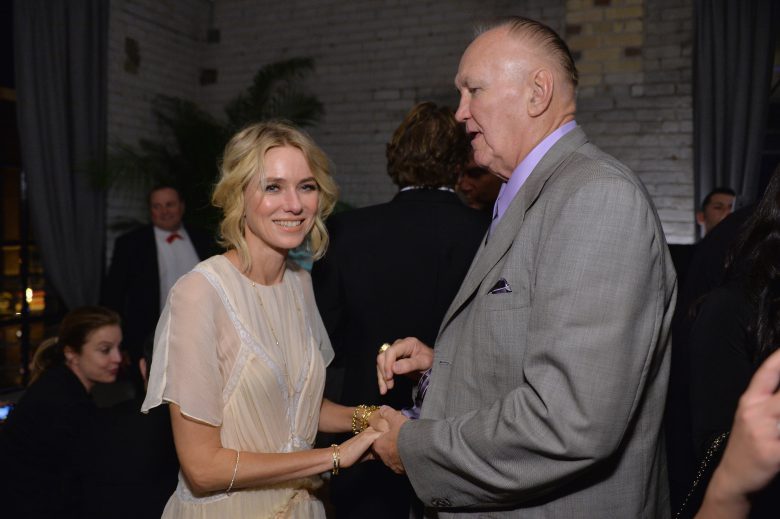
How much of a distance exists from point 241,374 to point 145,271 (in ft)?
12.4

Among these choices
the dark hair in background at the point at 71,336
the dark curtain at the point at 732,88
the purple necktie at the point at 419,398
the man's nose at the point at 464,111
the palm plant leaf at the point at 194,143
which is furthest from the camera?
the palm plant leaf at the point at 194,143

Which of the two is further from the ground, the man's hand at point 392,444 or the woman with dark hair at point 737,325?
the woman with dark hair at point 737,325

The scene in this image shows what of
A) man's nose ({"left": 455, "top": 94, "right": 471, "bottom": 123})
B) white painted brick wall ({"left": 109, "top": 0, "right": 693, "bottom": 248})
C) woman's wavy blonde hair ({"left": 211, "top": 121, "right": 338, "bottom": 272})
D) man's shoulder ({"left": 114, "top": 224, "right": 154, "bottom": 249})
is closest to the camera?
man's nose ({"left": 455, "top": 94, "right": 471, "bottom": 123})

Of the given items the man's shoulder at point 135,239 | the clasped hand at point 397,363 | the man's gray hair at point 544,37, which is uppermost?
the man's gray hair at point 544,37

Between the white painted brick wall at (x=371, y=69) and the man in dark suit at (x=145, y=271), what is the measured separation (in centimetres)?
116

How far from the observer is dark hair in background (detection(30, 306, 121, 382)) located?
9.67 feet

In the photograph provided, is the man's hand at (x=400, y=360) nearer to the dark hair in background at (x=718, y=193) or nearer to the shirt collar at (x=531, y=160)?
the shirt collar at (x=531, y=160)

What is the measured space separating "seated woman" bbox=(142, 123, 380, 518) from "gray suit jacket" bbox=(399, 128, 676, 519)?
38 cm

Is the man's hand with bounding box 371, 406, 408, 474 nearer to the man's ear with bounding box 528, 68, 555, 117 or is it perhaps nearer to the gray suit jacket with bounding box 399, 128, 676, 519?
the gray suit jacket with bounding box 399, 128, 676, 519

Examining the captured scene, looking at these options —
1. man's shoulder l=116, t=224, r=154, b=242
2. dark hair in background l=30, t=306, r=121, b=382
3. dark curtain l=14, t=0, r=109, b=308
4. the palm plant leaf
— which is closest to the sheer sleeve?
dark hair in background l=30, t=306, r=121, b=382

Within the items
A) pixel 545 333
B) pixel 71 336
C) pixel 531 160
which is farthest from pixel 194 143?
pixel 545 333

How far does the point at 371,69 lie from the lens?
261 inches

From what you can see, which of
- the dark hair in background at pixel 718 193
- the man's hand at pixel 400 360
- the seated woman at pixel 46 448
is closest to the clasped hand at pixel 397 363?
the man's hand at pixel 400 360

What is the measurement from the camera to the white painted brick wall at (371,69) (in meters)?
5.52
